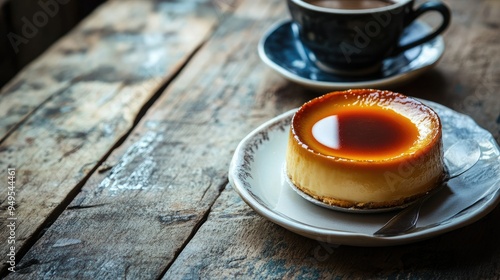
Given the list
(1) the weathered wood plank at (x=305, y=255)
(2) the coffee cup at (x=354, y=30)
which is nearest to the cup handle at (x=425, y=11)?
(2) the coffee cup at (x=354, y=30)

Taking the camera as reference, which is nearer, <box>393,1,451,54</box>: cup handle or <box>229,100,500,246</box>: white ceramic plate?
<box>229,100,500,246</box>: white ceramic plate

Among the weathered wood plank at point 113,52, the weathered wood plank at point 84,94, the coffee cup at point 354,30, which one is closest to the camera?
the weathered wood plank at point 84,94

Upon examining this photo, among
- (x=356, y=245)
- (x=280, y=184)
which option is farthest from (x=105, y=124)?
(x=356, y=245)

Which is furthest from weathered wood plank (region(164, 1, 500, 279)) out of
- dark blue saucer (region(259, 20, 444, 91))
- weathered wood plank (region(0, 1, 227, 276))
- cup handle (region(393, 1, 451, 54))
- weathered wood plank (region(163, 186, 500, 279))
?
cup handle (region(393, 1, 451, 54))

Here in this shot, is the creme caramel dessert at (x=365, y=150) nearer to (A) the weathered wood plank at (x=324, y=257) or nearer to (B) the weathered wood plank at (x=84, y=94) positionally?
(A) the weathered wood plank at (x=324, y=257)

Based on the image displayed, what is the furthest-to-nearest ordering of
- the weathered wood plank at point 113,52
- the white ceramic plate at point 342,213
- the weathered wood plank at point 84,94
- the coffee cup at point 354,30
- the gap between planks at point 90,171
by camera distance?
1. the weathered wood plank at point 113,52
2. the coffee cup at point 354,30
3. the weathered wood plank at point 84,94
4. the gap between planks at point 90,171
5. the white ceramic plate at point 342,213

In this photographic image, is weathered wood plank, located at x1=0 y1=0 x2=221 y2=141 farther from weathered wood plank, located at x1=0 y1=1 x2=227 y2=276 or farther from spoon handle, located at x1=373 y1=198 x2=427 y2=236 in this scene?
spoon handle, located at x1=373 y1=198 x2=427 y2=236

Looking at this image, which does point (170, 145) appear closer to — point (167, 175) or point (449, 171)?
point (167, 175)

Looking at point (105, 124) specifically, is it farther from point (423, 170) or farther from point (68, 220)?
point (423, 170)
